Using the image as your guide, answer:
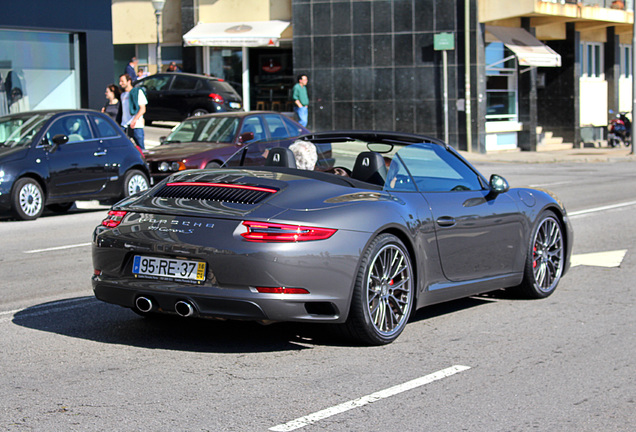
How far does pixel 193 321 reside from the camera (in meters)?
6.83

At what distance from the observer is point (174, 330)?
6539 mm

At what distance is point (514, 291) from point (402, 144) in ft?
5.76

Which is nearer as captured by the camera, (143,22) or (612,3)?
(143,22)

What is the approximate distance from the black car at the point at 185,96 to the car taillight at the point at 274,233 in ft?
75.2

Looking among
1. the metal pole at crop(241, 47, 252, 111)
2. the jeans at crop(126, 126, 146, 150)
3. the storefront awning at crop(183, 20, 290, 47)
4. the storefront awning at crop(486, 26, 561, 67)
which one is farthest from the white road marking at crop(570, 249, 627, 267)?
the metal pole at crop(241, 47, 252, 111)

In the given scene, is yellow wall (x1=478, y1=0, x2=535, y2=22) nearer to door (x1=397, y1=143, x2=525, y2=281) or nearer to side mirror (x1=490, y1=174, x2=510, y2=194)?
door (x1=397, y1=143, x2=525, y2=281)

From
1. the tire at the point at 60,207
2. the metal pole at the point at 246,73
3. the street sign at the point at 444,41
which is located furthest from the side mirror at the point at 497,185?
the metal pole at the point at 246,73

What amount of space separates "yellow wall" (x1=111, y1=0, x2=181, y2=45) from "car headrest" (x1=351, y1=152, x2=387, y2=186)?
3177cm

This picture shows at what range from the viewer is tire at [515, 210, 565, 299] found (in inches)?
303

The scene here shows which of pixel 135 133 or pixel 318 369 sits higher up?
pixel 135 133

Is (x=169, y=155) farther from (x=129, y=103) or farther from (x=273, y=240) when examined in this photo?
(x=273, y=240)

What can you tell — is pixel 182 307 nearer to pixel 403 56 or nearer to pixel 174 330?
pixel 174 330

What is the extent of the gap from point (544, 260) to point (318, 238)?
294 cm

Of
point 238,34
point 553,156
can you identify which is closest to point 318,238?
point 553,156
